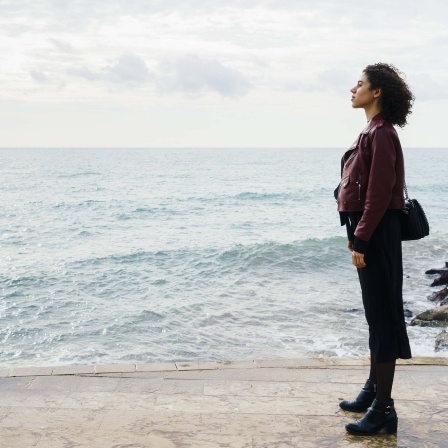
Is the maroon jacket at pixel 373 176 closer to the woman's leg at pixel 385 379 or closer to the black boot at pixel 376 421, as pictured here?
the woman's leg at pixel 385 379

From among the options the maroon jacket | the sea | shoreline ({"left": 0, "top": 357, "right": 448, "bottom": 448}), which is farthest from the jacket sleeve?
the sea

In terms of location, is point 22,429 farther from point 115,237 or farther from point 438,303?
point 115,237

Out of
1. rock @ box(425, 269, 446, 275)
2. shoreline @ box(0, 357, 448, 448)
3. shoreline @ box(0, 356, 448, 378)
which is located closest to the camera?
shoreline @ box(0, 357, 448, 448)

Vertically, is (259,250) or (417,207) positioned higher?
(417,207)

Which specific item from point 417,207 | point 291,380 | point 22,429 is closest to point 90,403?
point 22,429

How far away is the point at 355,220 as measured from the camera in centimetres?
391

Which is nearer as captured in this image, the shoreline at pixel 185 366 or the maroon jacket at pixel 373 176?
the maroon jacket at pixel 373 176

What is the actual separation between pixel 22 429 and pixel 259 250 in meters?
17.8

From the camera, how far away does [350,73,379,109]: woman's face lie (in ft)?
12.8

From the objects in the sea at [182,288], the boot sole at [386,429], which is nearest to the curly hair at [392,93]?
the boot sole at [386,429]

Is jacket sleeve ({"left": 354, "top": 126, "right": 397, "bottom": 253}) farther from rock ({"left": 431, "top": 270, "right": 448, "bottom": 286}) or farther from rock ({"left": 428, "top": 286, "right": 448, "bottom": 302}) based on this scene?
rock ({"left": 431, "top": 270, "right": 448, "bottom": 286})

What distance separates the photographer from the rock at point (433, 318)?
11.2 meters

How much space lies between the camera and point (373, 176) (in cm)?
369

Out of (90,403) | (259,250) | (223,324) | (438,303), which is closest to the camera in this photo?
(90,403)
